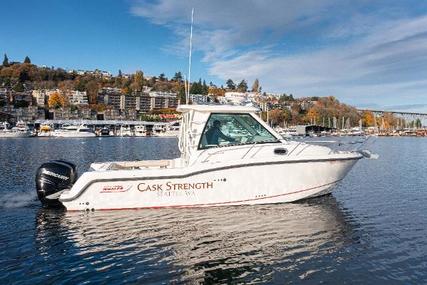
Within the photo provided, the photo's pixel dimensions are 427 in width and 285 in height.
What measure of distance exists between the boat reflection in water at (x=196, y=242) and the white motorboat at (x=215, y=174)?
1.32 feet

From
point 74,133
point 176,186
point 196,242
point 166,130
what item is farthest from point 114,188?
point 166,130

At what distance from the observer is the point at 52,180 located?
1381cm

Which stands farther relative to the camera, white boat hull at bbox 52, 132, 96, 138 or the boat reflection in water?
white boat hull at bbox 52, 132, 96, 138

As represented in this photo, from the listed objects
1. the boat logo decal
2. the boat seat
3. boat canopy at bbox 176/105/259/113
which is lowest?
the boat logo decal

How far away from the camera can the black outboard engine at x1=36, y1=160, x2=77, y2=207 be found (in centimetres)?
1381

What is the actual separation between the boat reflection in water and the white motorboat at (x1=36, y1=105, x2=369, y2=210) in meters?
0.40

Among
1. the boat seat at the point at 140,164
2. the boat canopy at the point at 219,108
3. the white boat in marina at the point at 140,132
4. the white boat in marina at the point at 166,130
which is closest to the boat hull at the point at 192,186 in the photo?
the boat canopy at the point at 219,108

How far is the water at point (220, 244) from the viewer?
340 inches

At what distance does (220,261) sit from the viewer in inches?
369

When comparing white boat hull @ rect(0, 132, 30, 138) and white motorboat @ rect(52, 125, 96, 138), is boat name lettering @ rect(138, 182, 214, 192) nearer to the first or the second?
white motorboat @ rect(52, 125, 96, 138)

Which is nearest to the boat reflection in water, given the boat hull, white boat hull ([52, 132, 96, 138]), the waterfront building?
the boat hull

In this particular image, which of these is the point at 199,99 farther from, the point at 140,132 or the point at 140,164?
the point at 140,132

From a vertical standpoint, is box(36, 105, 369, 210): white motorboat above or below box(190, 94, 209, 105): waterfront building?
below

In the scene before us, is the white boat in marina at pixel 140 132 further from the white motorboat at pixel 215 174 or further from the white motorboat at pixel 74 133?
the white motorboat at pixel 215 174
